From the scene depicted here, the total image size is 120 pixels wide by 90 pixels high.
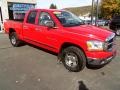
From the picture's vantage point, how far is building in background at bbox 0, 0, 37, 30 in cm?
1702

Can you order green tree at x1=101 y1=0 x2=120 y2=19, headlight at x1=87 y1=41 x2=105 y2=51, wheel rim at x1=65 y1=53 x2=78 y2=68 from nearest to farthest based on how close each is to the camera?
headlight at x1=87 y1=41 x2=105 y2=51
wheel rim at x1=65 y1=53 x2=78 y2=68
green tree at x1=101 y1=0 x2=120 y2=19

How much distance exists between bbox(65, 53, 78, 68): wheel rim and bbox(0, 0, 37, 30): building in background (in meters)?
12.0

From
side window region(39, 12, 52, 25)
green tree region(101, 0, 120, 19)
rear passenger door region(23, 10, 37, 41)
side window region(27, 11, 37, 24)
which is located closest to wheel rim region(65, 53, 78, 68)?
side window region(39, 12, 52, 25)

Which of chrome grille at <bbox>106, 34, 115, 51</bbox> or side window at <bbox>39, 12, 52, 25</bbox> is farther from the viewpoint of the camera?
side window at <bbox>39, 12, 52, 25</bbox>

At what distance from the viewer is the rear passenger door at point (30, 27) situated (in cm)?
714

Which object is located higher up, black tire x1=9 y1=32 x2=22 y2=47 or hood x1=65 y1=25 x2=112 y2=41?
hood x1=65 y1=25 x2=112 y2=41

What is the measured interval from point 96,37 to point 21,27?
3.89m

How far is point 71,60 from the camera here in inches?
228

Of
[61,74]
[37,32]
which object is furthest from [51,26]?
[61,74]

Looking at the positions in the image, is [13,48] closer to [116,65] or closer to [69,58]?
[69,58]

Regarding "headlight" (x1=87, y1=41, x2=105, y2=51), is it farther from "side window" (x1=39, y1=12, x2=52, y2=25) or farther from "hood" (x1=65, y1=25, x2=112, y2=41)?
"side window" (x1=39, y1=12, x2=52, y2=25)

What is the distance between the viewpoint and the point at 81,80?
5.20 meters

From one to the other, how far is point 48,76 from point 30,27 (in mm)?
2553

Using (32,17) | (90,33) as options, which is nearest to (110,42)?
(90,33)
